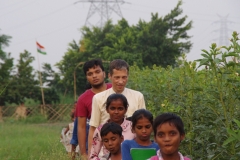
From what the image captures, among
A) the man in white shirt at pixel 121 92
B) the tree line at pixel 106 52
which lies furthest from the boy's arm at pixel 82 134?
the tree line at pixel 106 52

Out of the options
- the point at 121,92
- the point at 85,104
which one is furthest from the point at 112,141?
the point at 85,104

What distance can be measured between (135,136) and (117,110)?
16.7 inches

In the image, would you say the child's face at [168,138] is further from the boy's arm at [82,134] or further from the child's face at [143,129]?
the boy's arm at [82,134]

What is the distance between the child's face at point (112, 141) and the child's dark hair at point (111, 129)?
1.0 inches

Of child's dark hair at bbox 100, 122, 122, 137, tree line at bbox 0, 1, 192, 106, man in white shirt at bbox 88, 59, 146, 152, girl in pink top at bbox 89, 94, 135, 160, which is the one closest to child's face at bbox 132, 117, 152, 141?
child's dark hair at bbox 100, 122, 122, 137

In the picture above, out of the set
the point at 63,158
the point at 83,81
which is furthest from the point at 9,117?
the point at 63,158

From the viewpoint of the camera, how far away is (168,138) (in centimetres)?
442

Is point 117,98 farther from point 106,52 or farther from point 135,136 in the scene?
point 106,52

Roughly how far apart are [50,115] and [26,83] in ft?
8.05

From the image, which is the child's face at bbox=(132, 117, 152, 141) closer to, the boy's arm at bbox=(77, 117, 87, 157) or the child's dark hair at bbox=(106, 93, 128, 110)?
the child's dark hair at bbox=(106, 93, 128, 110)

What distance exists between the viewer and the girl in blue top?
212 inches

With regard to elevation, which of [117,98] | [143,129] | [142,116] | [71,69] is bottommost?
[143,129]

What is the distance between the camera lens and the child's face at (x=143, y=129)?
5.40 metres

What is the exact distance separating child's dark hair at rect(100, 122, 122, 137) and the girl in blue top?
0.41 m
